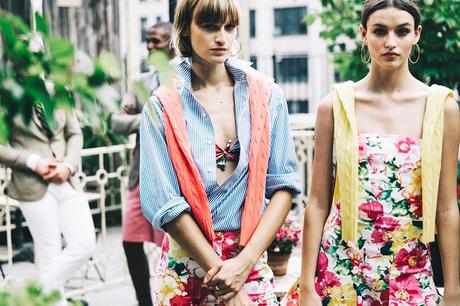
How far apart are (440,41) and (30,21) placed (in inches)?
200

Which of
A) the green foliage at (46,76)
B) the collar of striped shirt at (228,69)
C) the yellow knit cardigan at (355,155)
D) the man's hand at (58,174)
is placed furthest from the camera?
the man's hand at (58,174)

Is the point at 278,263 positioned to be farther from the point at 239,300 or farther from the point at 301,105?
the point at 301,105

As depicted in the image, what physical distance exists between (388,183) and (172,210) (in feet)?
2.19

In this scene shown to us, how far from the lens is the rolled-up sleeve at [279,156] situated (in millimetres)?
2488

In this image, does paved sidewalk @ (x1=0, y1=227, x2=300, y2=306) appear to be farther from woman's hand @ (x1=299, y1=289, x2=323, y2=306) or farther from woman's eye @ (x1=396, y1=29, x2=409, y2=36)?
woman's eye @ (x1=396, y1=29, x2=409, y2=36)

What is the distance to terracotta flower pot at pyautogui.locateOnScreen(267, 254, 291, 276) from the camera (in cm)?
392

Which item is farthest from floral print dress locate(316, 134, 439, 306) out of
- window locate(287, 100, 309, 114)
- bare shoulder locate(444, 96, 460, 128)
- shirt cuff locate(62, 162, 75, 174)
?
window locate(287, 100, 309, 114)

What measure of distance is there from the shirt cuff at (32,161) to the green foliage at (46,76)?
3.24 meters

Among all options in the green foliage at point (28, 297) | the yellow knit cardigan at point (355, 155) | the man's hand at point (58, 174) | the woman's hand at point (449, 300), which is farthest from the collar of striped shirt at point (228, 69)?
the man's hand at point (58, 174)

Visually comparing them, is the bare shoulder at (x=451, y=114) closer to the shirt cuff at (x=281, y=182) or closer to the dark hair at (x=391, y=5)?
the dark hair at (x=391, y=5)

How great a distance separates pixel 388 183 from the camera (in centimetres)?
228

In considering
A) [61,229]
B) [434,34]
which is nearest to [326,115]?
[61,229]

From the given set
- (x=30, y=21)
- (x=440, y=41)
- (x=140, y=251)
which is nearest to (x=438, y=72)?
(x=440, y=41)

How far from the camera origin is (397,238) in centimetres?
229
